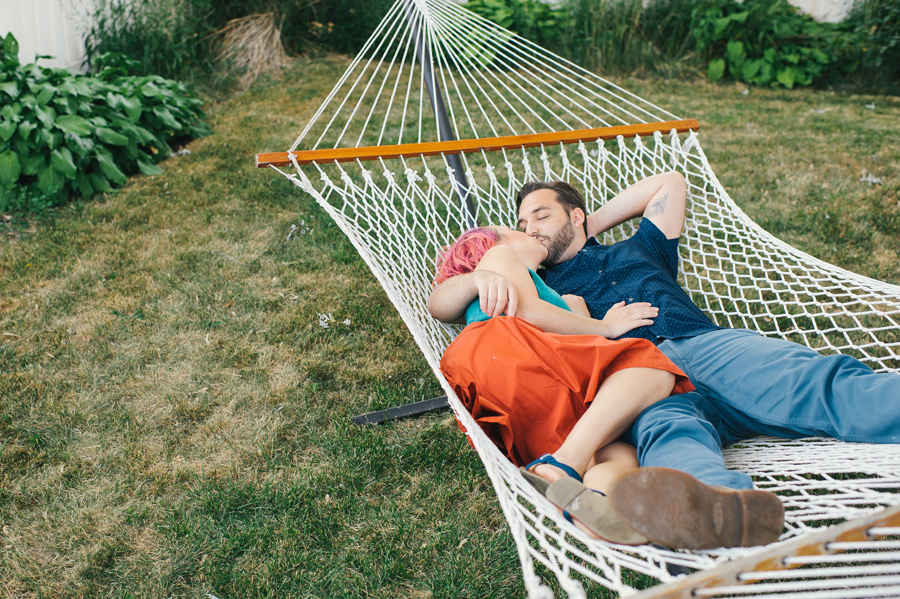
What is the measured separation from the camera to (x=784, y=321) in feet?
7.74

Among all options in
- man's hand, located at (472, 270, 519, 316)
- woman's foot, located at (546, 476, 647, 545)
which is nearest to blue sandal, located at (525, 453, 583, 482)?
woman's foot, located at (546, 476, 647, 545)

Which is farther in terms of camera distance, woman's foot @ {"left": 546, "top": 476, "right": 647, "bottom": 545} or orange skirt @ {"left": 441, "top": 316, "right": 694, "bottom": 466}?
orange skirt @ {"left": 441, "top": 316, "right": 694, "bottom": 466}

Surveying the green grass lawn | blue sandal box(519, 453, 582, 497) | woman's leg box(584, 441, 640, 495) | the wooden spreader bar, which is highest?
the wooden spreader bar

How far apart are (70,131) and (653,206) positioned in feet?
9.71

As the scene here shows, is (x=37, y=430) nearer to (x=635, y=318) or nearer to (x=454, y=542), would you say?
(x=454, y=542)

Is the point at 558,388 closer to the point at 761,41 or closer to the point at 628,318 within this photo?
the point at 628,318

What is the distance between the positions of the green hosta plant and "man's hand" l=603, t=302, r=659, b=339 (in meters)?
5.25

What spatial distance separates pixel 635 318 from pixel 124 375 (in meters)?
1.65

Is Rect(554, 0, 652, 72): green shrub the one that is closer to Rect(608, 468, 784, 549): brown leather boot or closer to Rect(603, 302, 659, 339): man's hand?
Rect(603, 302, 659, 339): man's hand

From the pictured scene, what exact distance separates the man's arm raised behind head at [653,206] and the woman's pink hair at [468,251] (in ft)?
1.68

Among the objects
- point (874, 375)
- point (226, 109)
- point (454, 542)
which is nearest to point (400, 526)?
point (454, 542)

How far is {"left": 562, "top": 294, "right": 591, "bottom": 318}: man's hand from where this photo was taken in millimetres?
1787

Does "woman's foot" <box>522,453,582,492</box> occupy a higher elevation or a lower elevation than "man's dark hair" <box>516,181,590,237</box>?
lower

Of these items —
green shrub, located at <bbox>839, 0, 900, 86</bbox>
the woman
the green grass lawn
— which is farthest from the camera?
green shrub, located at <bbox>839, 0, 900, 86</bbox>
